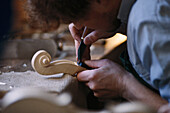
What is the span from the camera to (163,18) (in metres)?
0.56

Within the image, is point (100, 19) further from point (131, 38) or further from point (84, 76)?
point (84, 76)

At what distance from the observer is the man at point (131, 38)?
1.78ft

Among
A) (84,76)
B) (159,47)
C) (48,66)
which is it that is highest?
(48,66)

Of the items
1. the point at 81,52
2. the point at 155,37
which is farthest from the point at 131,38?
the point at 81,52

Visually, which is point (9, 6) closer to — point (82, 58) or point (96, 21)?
point (82, 58)

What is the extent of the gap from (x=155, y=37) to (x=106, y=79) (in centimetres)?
32

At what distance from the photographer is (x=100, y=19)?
0.74 m

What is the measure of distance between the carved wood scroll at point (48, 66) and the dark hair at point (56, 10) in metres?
0.16

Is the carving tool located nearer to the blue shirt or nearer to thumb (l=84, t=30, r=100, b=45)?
thumb (l=84, t=30, r=100, b=45)

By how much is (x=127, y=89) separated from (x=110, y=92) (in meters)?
0.10

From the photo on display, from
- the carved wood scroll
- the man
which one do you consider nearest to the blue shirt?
the man

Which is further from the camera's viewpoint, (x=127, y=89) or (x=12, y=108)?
(x=127, y=89)

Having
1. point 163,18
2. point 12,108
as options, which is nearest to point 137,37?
point 163,18

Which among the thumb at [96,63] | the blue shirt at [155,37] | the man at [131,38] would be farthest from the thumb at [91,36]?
the blue shirt at [155,37]
